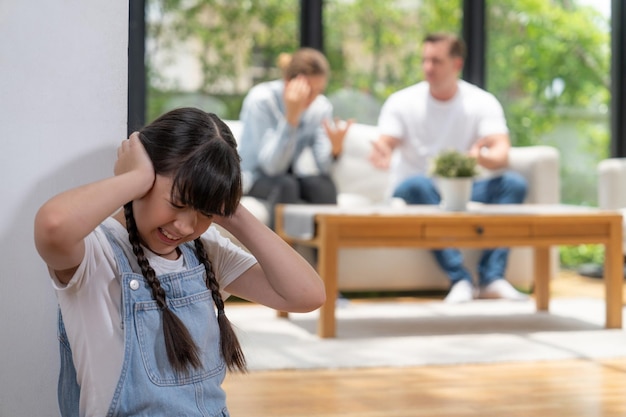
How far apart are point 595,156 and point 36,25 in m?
5.34

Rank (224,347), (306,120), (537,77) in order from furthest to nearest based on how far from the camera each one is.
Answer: (537,77) → (306,120) → (224,347)

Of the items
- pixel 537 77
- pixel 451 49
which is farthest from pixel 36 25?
pixel 537 77

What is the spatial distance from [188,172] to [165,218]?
6cm

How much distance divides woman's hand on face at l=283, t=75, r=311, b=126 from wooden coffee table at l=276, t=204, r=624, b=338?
1.85 ft

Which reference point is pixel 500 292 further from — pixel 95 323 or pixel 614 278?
pixel 95 323

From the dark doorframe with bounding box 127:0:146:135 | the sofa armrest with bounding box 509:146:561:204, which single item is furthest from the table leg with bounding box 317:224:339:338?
the dark doorframe with bounding box 127:0:146:135

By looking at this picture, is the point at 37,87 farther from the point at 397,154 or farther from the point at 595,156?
the point at 595,156

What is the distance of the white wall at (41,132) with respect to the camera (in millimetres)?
1450

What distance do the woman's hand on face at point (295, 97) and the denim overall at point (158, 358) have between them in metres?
3.09

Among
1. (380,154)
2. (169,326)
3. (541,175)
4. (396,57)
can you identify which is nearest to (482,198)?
(541,175)

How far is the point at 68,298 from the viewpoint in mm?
1254

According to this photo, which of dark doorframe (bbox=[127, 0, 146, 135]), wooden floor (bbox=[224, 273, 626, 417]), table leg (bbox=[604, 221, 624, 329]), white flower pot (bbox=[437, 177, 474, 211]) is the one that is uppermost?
dark doorframe (bbox=[127, 0, 146, 135])

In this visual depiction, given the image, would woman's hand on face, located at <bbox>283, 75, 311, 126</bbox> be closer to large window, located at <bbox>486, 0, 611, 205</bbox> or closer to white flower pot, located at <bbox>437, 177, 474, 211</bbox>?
white flower pot, located at <bbox>437, 177, 474, 211</bbox>

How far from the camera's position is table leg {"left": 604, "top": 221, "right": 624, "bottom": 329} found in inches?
154
